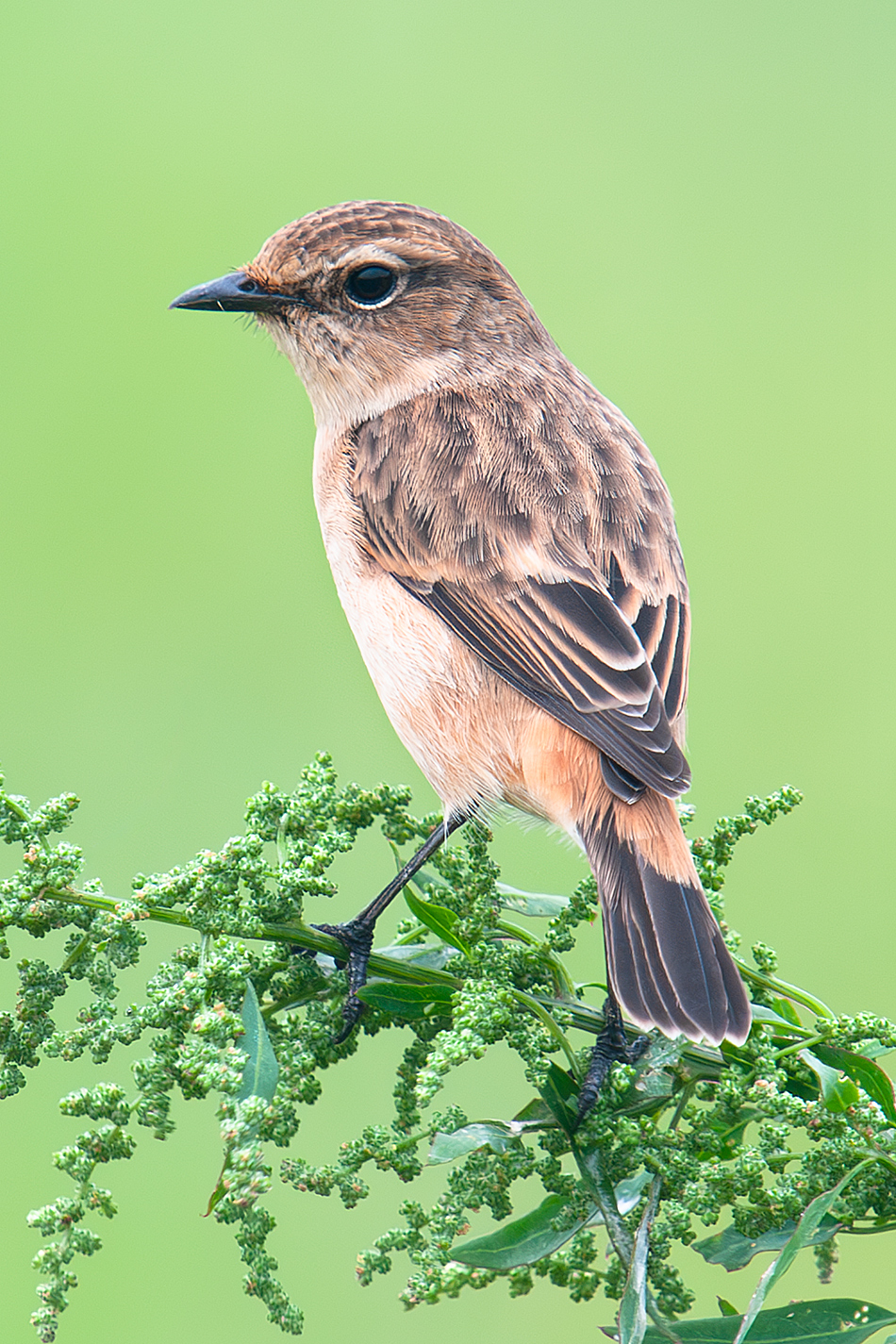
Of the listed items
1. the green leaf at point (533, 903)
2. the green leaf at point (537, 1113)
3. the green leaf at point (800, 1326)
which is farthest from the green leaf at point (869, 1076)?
the green leaf at point (533, 903)

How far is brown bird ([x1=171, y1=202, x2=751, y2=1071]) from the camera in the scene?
2471 millimetres

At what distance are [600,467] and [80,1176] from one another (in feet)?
7.02

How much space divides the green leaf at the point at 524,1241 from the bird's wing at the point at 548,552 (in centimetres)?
90

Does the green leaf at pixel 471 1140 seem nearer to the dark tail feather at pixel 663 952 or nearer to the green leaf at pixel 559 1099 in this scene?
the green leaf at pixel 559 1099

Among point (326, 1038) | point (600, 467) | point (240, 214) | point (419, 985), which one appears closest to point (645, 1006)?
point (419, 985)

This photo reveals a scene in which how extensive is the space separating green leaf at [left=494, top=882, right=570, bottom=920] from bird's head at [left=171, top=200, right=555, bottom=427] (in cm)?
164

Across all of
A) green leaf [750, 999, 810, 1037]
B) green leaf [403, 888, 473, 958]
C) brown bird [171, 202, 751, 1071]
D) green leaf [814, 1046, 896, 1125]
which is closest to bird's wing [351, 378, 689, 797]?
brown bird [171, 202, 751, 1071]

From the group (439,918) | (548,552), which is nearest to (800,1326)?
(439,918)

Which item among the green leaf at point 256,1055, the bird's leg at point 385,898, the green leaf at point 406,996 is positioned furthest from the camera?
the bird's leg at point 385,898

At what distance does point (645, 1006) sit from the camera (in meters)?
2.09

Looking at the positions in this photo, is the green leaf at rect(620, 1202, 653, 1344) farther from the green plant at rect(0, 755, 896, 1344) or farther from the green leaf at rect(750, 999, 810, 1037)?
the green leaf at rect(750, 999, 810, 1037)

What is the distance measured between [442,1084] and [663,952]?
76 centimetres

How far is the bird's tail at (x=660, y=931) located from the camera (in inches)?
75.9

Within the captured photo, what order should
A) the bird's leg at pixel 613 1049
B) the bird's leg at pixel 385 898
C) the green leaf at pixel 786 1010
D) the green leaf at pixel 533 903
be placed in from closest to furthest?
the green leaf at pixel 786 1010, the green leaf at pixel 533 903, the bird's leg at pixel 613 1049, the bird's leg at pixel 385 898
